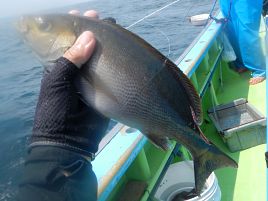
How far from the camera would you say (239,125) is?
3.99 meters

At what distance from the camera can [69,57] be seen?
4.74 feet

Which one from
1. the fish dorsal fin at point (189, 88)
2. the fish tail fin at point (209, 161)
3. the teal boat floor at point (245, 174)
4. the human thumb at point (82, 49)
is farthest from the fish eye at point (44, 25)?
the teal boat floor at point (245, 174)

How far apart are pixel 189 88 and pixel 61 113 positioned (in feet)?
1.81

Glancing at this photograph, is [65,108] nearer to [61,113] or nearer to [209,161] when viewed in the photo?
[61,113]

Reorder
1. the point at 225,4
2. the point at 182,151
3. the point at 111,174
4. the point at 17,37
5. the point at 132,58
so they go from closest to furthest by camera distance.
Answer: the point at 132,58 → the point at 17,37 → the point at 111,174 → the point at 182,151 → the point at 225,4

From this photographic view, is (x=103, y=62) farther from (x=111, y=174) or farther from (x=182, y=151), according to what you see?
(x=182, y=151)

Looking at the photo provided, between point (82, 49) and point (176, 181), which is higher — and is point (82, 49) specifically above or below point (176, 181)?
above

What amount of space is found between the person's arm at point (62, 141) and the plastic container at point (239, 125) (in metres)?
2.56

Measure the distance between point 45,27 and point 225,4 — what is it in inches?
181

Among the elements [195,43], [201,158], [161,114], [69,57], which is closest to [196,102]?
[161,114]

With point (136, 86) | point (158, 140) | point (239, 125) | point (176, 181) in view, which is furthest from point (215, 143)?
point (136, 86)

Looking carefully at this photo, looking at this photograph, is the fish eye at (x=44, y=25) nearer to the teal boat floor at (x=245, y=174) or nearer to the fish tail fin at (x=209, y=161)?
the fish tail fin at (x=209, y=161)

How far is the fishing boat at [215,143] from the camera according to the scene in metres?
2.54

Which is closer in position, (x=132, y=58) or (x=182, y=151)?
(x=132, y=58)
